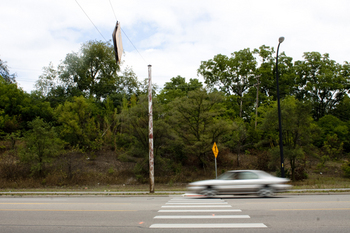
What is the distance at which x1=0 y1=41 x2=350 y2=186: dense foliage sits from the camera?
31.0 metres

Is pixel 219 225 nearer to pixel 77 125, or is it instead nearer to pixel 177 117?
pixel 177 117

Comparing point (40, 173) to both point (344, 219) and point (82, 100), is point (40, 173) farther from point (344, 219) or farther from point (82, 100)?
point (344, 219)

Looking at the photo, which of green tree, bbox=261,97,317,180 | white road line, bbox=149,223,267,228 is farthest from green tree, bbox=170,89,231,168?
white road line, bbox=149,223,267,228

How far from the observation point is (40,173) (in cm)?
3106

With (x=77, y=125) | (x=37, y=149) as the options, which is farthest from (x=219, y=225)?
(x=77, y=125)

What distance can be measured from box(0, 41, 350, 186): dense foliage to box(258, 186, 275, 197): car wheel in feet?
55.4

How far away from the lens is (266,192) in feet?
44.1

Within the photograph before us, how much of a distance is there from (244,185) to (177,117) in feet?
70.1

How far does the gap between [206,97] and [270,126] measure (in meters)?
8.95

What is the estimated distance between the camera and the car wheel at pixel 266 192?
1340 centimetres

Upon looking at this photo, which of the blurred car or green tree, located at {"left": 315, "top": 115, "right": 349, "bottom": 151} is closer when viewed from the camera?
the blurred car

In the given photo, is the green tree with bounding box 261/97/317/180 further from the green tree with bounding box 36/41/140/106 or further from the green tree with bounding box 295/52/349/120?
the green tree with bounding box 36/41/140/106

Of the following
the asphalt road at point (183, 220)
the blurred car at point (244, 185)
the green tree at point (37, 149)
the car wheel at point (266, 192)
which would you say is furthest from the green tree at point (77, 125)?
the asphalt road at point (183, 220)

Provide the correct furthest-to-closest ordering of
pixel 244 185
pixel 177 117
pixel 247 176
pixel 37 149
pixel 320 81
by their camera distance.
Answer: pixel 320 81
pixel 177 117
pixel 37 149
pixel 247 176
pixel 244 185
